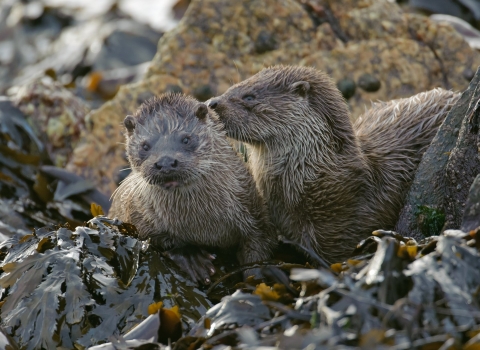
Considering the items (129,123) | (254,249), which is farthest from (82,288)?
(129,123)

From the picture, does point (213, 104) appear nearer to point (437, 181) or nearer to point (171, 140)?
point (171, 140)

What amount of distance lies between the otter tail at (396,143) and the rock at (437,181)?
190mm

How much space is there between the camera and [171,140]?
3887mm

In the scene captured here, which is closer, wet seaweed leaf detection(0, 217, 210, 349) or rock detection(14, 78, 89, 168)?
wet seaweed leaf detection(0, 217, 210, 349)

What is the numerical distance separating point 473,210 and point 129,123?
6.75 feet

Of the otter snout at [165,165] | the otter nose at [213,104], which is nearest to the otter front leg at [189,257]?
the otter snout at [165,165]

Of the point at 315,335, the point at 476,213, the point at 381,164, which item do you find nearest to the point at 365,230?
the point at 381,164

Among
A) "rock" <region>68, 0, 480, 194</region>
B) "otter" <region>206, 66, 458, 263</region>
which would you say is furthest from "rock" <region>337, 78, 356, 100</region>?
"otter" <region>206, 66, 458, 263</region>

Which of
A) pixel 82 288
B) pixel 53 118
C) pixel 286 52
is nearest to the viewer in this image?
pixel 82 288

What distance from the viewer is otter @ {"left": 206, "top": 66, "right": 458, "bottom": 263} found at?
401cm

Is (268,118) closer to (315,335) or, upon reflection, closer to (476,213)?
(476,213)

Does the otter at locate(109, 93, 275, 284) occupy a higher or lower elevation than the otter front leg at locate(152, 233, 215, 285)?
higher

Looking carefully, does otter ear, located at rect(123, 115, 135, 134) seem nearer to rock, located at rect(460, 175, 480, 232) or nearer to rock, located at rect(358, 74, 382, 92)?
rock, located at rect(460, 175, 480, 232)

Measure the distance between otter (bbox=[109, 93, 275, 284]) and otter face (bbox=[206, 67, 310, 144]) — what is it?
0.28 ft
